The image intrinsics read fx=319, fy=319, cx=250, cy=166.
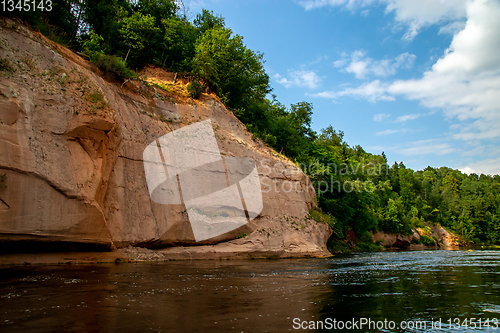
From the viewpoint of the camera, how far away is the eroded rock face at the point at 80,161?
10.9m

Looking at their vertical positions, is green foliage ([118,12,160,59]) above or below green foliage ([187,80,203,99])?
above

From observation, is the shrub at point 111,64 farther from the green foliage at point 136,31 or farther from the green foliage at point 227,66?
the green foliage at point 227,66

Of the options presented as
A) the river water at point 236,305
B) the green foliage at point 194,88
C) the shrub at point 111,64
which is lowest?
the river water at point 236,305

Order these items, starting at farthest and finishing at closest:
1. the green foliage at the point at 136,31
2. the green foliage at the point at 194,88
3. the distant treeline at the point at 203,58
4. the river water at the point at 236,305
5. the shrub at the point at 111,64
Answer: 1. the green foliage at the point at 136,31
2. the green foliage at the point at 194,88
3. the distant treeline at the point at 203,58
4. the shrub at the point at 111,64
5. the river water at the point at 236,305

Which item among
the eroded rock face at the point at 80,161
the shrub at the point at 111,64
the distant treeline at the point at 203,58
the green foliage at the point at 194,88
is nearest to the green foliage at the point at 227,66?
the distant treeline at the point at 203,58

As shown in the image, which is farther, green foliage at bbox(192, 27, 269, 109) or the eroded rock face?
green foliage at bbox(192, 27, 269, 109)

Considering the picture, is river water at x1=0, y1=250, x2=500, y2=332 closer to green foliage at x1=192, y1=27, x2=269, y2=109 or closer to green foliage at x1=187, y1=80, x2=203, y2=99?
green foliage at x1=187, y1=80, x2=203, y2=99

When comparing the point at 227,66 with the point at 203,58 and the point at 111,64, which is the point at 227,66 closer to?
the point at 203,58

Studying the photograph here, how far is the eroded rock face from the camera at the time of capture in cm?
1091

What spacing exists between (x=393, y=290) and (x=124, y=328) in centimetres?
594

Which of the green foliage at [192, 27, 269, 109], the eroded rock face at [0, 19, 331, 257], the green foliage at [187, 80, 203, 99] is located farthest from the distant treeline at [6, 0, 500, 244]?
the eroded rock face at [0, 19, 331, 257]

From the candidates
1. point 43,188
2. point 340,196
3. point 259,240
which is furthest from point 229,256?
point 340,196

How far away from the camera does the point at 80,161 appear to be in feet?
42.0

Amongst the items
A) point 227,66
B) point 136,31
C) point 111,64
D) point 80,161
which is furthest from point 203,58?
point 80,161
